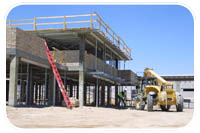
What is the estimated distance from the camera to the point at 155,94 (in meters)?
20.8

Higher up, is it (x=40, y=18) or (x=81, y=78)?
(x=40, y=18)

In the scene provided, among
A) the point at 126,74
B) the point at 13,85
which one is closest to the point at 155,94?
the point at 13,85

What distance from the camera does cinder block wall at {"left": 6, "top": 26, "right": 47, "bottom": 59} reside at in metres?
15.9

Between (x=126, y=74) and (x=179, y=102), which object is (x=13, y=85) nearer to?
(x=179, y=102)

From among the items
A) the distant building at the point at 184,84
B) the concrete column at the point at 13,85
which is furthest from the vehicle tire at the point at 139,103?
the distant building at the point at 184,84

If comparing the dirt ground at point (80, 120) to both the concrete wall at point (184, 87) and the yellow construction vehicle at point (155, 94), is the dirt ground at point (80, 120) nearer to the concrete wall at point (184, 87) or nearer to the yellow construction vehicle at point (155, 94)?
the yellow construction vehicle at point (155, 94)

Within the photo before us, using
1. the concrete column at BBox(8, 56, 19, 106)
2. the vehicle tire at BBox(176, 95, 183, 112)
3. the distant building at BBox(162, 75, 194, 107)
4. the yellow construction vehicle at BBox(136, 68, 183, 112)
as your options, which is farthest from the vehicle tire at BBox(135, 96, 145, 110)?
the distant building at BBox(162, 75, 194, 107)

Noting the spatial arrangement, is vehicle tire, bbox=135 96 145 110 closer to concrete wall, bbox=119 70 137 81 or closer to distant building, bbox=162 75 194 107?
concrete wall, bbox=119 70 137 81

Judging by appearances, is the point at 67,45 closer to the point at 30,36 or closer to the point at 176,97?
the point at 30,36

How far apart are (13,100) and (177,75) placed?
3394 centimetres

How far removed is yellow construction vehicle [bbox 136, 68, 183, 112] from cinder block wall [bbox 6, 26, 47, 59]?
8.63 m

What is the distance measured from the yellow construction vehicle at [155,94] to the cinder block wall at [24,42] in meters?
8.63

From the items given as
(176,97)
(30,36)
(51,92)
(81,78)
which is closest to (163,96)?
(176,97)
